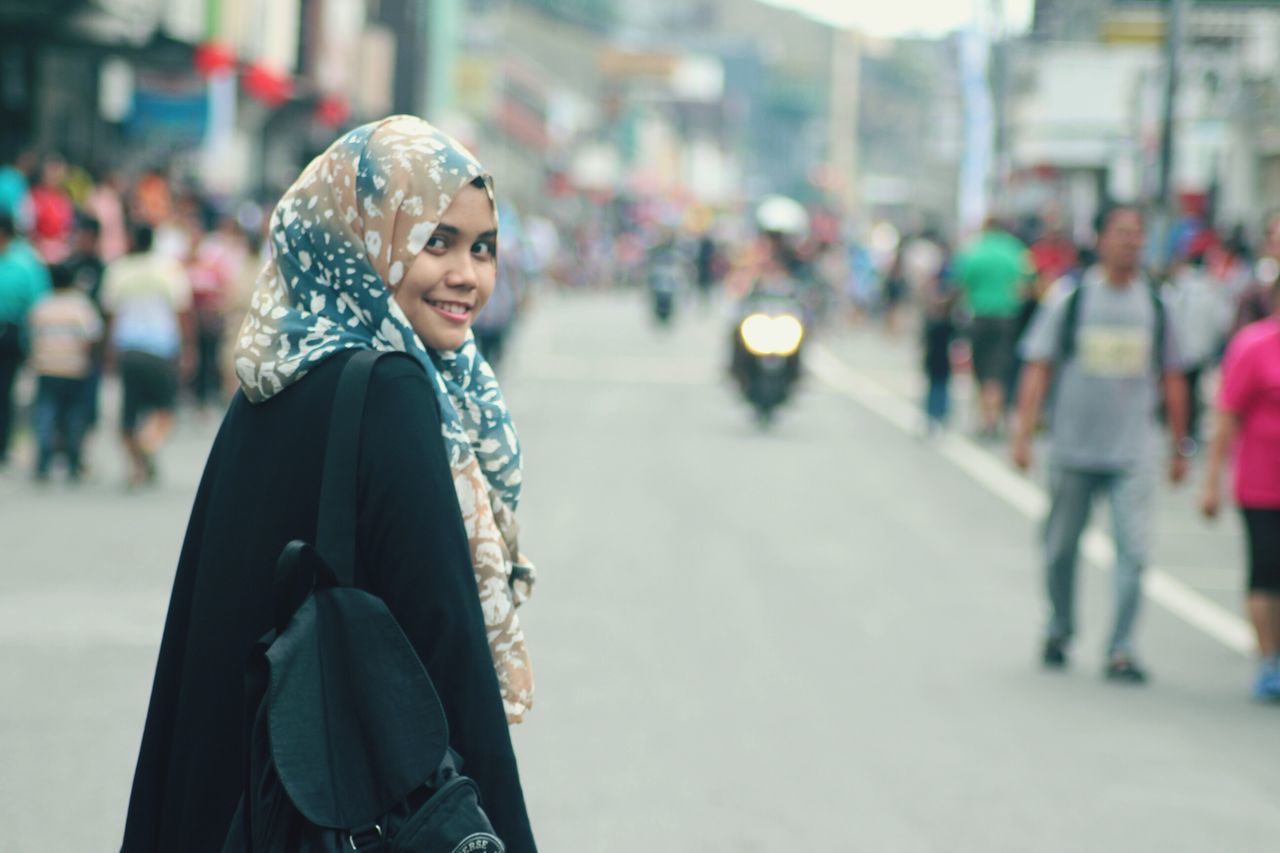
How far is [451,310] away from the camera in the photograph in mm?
3352

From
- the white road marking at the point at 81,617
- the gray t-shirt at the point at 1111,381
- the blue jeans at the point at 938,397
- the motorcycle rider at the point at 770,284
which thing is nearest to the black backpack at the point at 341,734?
the white road marking at the point at 81,617

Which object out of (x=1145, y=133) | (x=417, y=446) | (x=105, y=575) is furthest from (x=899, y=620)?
(x=1145, y=133)

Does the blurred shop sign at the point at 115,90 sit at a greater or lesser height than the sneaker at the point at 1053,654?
greater

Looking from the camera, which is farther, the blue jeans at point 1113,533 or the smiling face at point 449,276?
the blue jeans at point 1113,533

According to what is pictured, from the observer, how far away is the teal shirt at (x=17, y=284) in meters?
15.1

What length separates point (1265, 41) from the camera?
34688 mm

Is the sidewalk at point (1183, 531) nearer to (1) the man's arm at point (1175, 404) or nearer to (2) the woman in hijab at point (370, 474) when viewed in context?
(1) the man's arm at point (1175, 404)

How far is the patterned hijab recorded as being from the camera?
322 centimetres

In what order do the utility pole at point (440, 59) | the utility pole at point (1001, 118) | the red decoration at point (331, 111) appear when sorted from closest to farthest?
the utility pole at point (1001, 118) → the red decoration at point (331, 111) → the utility pole at point (440, 59)

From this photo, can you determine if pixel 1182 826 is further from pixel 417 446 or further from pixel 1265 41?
pixel 1265 41

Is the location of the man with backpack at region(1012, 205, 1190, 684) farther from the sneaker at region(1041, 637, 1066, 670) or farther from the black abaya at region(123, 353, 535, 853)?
the black abaya at region(123, 353, 535, 853)

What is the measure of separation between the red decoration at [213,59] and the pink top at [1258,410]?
22027mm

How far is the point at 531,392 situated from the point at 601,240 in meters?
59.3

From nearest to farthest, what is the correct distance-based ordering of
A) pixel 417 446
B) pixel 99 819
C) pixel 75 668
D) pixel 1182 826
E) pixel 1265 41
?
pixel 417 446
pixel 99 819
pixel 1182 826
pixel 75 668
pixel 1265 41
